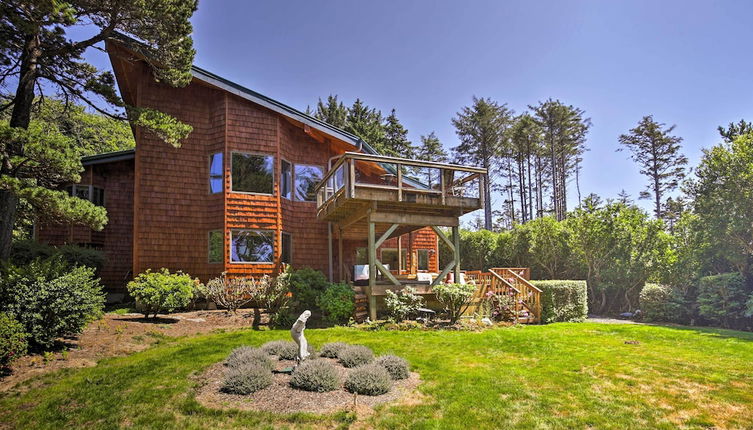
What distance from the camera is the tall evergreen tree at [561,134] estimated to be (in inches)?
1307

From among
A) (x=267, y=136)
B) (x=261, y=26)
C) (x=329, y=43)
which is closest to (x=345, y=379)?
(x=267, y=136)

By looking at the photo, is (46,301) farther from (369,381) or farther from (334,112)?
(334,112)

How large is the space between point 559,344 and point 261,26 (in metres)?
16.5

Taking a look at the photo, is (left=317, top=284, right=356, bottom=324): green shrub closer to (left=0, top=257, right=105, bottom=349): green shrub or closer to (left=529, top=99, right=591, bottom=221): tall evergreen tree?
(left=0, top=257, right=105, bottom=349): green shrub

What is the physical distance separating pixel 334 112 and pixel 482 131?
1235cm

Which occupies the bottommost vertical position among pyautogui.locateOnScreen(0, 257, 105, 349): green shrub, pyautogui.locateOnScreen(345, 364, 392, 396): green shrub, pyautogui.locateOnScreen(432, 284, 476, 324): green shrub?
pyautogui.locateOnScreen(345, 364, 392, 396): green shrub

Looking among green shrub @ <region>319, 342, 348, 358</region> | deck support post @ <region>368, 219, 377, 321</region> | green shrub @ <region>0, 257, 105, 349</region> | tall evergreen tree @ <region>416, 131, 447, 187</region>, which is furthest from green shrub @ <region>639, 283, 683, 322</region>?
tall evergreen tree @ <region>416, 131, 447, 187</region>

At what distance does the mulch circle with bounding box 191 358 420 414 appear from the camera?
4703mm

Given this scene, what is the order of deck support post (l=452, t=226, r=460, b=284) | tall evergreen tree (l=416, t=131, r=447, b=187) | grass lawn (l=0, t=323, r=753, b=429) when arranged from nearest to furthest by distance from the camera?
grass lawn (l=0, t=323, r=753, b=429) → deck support post (l=452, t=226, r=460, b=284) → tall evergreen tree (l=416, t=131, r=447, b=187)

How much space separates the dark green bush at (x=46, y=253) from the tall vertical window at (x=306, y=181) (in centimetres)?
683

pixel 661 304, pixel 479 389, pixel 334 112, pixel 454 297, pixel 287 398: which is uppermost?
pixel 334 112

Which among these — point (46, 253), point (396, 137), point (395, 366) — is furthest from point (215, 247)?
point (396, 137)

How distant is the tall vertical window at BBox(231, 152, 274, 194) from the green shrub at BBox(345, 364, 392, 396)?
9.15 m

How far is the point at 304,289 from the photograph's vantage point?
Answer: 35.3 feet
